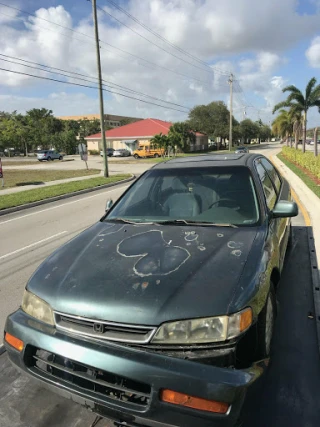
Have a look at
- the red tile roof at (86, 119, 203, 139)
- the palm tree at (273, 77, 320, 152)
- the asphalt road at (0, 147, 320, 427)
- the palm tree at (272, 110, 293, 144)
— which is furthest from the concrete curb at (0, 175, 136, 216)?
the palm tree at (272, 110, 293, 144)

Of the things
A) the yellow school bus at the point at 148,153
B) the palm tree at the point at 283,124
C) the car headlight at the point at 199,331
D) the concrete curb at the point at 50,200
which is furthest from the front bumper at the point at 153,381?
the palm tree at the point at 283,124

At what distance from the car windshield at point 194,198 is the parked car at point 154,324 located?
343 mm

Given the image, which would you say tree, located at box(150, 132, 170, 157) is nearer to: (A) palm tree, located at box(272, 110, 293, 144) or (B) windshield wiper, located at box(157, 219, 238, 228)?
(A) palm tree, located at box(272, 110, 293, 144)

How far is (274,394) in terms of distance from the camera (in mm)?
2518

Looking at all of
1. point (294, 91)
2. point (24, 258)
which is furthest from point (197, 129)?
point (24, 258)

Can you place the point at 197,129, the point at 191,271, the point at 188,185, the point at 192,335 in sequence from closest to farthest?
1. the point at 192,335
2. the point at 191,271
3. the point at 188,185
4. the point at 197,129

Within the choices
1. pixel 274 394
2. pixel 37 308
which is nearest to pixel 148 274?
pixel 37 308

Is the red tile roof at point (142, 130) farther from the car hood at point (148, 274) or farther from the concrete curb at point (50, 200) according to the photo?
the car hood at point (148, 274)

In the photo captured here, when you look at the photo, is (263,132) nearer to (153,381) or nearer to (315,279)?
(315,279)

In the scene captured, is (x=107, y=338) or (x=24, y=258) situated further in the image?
(x=24, y=258)

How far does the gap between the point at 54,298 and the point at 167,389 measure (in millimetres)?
928

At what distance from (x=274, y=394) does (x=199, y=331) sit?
3.61 ft

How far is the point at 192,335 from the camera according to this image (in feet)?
6.25

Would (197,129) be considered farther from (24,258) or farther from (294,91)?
(24,258)
